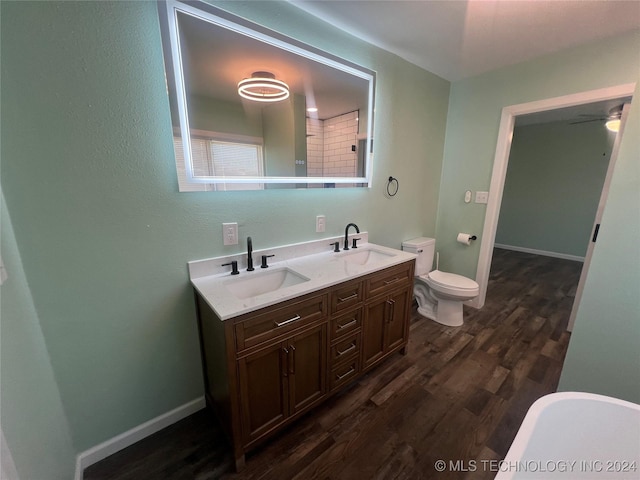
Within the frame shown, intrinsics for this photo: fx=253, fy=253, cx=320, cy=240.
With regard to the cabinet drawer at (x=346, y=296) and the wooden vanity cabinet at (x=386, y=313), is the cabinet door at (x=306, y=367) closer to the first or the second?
the cabinet drawer at (x=346, y=296)

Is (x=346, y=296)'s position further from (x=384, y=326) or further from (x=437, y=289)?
(x=437, y=289)

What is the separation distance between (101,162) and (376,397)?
2030mm

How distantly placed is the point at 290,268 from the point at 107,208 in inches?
38.1

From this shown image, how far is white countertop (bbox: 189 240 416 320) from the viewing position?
1.16 metres

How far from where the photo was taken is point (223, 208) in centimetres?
147

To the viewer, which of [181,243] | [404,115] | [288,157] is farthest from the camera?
[404,115]

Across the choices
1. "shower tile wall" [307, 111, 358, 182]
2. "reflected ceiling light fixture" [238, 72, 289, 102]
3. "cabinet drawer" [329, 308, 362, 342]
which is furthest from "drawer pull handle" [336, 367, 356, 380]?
"reflected ceiling light fixture" [238, 72, 289, 102]

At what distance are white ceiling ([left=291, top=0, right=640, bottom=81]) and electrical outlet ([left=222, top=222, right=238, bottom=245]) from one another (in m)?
1.36

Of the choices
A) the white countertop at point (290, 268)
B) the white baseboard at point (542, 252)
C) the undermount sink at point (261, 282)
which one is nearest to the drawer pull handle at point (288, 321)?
the white countertop at point (290, 268)

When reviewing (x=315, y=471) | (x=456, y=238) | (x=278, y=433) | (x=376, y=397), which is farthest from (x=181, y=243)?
(x=456, y=238)

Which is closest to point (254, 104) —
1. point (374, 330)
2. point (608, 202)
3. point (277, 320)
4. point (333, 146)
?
point (333, 146)

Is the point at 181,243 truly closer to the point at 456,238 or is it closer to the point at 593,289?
the point at 593,289

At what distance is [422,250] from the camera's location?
8.64 feet

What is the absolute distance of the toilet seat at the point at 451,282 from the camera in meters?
2.38
